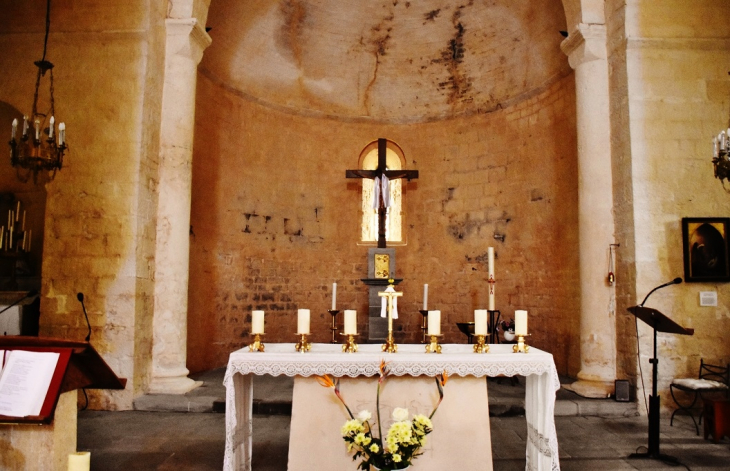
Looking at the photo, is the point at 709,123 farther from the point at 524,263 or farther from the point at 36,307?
the point at 36,307

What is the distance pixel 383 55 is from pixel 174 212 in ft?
19.3

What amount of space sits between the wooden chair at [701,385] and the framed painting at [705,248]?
1.01 metres

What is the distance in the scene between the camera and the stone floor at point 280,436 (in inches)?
178

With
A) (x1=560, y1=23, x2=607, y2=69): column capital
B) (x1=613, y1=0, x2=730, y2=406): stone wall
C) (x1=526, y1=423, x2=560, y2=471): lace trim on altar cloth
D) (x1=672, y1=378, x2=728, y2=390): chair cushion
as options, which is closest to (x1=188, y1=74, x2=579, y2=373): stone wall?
(x1=560, y1=23, x2=607, y2=69): column capital

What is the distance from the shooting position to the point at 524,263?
948 centimetres

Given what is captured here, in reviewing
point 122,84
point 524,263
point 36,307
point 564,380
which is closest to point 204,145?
point 122,84

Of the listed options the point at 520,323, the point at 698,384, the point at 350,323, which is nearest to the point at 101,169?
the point at 350,323

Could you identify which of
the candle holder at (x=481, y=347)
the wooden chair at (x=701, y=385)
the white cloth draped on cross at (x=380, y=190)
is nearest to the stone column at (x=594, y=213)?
the wooden chair at (x=701, y=385)

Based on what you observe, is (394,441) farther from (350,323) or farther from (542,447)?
(542,447)

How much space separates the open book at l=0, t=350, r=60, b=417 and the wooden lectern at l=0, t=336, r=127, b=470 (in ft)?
0.09

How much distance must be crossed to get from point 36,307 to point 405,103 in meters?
7.42

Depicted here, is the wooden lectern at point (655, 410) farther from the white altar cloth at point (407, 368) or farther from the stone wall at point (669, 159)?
the stone wall at point (669, 159)

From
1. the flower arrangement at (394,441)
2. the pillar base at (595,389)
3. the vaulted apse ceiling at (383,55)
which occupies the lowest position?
the pillar base at (595,389)

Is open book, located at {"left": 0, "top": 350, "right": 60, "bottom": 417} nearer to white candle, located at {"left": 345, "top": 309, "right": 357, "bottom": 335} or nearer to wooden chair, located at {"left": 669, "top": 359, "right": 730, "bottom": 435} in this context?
white candle, located at {"left": 345, "top": 309, "right": 357, "bottom": 335}
